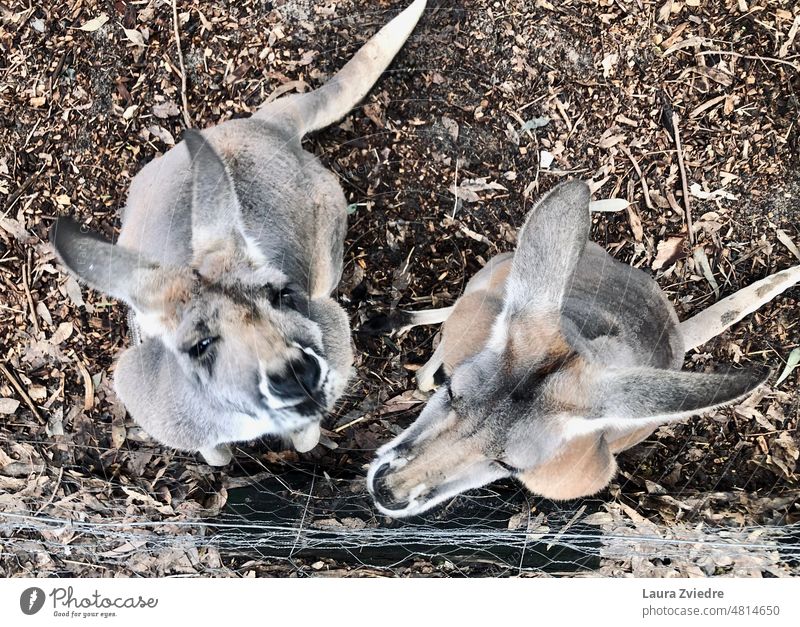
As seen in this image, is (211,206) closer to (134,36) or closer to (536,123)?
(134,36)

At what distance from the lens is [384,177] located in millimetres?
1877

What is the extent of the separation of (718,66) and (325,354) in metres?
1.56

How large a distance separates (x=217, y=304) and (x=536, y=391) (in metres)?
0.88

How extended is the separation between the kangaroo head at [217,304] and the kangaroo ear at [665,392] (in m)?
0.82

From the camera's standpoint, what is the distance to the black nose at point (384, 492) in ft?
5.18

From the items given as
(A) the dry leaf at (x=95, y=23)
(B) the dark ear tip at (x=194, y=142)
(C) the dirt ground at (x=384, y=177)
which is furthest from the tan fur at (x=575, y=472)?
(A) the dry leaf at (x=95, y=23)

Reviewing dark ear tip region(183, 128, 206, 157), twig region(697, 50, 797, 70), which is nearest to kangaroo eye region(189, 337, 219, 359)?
dark ear tip region(183, 128, 206, 157)

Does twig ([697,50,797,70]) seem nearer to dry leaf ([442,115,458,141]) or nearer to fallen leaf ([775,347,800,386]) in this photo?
dry leaf ([442,115,458,141])

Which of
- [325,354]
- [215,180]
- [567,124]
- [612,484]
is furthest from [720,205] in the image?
[215,180]

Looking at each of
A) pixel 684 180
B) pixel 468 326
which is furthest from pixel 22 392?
pixel 684 180

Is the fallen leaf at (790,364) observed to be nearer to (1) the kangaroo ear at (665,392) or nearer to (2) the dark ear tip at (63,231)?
(1) the kangaroo ear at (665,392)

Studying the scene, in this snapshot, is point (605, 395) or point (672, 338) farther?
point (672, 338)

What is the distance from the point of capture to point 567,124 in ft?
6.23
